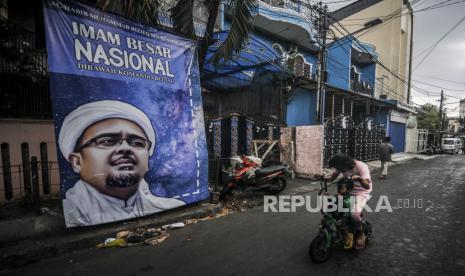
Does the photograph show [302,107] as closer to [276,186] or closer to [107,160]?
[276,186]

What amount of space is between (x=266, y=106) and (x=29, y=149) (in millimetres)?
8361

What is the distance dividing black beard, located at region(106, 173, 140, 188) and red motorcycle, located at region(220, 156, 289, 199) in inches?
93.7

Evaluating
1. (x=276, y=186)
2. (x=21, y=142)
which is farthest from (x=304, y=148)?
(x=21, y=142)

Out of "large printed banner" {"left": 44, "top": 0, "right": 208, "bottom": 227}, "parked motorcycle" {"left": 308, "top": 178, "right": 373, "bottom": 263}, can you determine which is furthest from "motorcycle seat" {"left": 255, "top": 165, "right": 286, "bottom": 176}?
"parked motorcycle" {"left": 308, "top": 178, "right": 373, "bottom": 263}

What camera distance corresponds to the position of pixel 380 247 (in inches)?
166

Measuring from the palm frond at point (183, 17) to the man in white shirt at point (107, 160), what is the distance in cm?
252

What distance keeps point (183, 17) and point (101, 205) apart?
14.6 feet

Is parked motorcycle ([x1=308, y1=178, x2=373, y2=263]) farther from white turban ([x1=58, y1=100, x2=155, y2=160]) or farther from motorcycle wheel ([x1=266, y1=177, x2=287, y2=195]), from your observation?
motorcycle wheel ([x1=266, y1=177, x2=287, y2=195])

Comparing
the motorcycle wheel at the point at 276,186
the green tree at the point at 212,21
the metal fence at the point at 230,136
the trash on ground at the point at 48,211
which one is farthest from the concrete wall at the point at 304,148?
the trash on ground at the point at 48,211

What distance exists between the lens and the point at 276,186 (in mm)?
7859

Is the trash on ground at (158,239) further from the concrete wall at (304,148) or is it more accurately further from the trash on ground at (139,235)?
the concrete wall at (304,148)

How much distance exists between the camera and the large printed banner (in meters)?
4.39

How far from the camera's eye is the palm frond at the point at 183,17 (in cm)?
633

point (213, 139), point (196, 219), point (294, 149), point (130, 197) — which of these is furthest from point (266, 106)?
point (130, 197)
